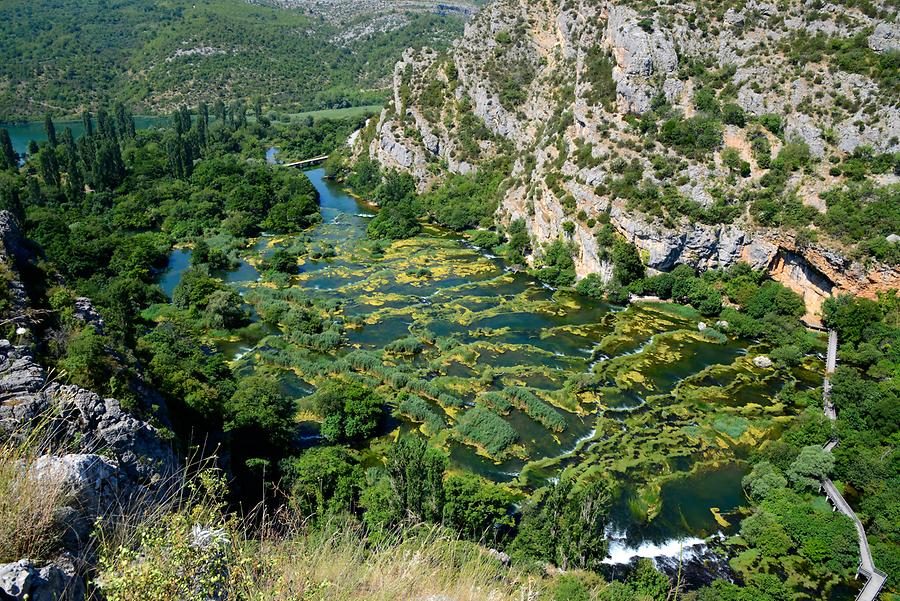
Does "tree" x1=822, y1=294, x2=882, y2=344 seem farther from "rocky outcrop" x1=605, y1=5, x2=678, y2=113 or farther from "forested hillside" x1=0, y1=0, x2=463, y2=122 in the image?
"forested hillside" x1=0, y1=0, x2=463, y2=122

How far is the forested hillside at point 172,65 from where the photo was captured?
150 m

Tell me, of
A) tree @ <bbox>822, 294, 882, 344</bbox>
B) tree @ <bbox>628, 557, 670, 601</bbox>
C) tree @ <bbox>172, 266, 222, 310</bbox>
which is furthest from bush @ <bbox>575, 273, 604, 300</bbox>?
tree @ <bbox>172, 266, 222, 310</bbox>

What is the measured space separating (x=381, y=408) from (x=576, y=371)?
46.8 ft

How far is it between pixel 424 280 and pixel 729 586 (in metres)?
37.1

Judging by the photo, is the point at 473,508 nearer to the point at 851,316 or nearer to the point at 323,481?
the point at 323,481

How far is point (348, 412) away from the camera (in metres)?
30.3

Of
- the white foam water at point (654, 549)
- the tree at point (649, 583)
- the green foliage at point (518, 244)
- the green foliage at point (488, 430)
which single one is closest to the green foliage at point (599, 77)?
the green foliage at point (518, 244)

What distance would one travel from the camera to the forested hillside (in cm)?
14988

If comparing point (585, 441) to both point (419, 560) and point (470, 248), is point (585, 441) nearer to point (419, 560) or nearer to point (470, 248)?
point (419, 560)

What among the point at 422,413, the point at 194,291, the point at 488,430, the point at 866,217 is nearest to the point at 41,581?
the point at 488,430

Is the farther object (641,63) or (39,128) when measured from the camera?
(39,128)

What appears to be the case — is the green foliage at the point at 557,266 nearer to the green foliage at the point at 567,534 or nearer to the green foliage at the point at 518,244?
the green foliage at the point at 518,244

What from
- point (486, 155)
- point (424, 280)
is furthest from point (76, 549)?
point (486, 155)

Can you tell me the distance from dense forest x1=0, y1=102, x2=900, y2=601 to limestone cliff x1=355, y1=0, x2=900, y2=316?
243cm
